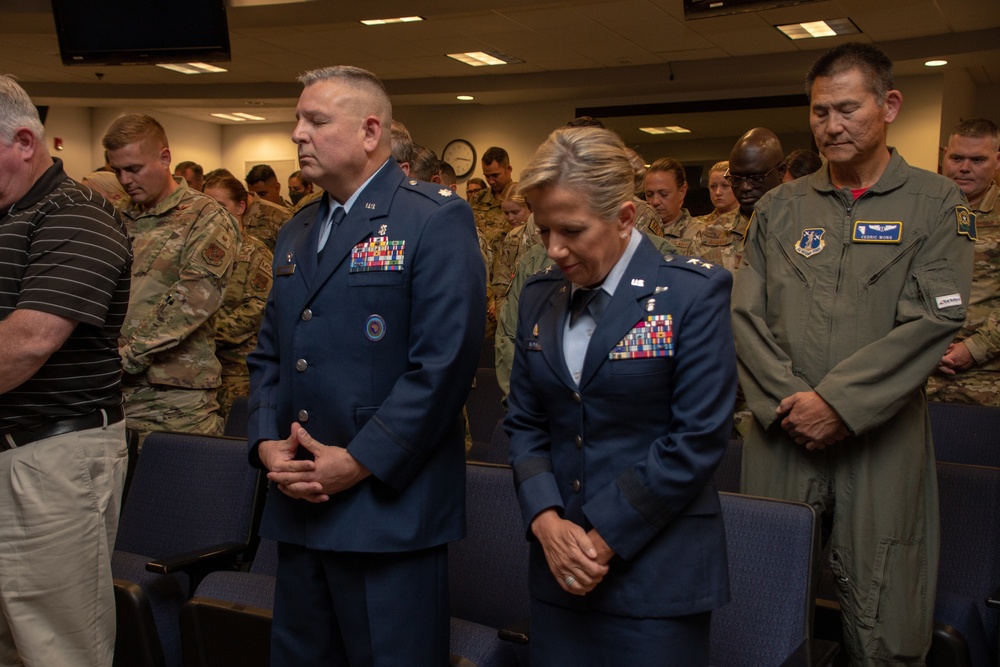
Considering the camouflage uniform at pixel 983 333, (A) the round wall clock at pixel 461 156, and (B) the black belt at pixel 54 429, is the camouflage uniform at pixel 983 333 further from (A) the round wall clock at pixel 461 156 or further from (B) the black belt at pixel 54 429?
(A) the round wall clock at pixel 461 156

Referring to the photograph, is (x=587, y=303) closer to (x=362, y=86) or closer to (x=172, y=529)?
(x=362, y=86)

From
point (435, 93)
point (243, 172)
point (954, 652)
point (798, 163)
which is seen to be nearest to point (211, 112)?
point (243, 172)

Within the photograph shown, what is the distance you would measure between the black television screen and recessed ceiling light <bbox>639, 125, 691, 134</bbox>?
6375 millimetres

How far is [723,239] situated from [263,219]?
377cm

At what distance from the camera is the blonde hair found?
58.1 inches

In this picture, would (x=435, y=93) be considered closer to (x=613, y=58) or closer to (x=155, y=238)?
(x=613, y=58)

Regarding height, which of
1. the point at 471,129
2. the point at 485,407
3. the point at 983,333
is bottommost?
the point at 485,407

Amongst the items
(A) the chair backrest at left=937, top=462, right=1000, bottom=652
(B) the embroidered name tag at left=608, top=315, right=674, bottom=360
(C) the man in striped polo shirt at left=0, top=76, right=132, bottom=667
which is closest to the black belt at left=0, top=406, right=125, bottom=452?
(C) the man in striped polo shirt at left=0, top=76, right=132, bottom=667

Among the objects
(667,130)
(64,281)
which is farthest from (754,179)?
(667,130)

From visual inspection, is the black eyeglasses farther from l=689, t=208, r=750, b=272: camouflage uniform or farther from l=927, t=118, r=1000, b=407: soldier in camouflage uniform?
l=927, t=118, r=1000, b=407: soldier in camouflage uniform

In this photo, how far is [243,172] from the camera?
1421cm

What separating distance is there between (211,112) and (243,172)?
4.59 ft

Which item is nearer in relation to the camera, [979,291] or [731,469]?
[731,469]

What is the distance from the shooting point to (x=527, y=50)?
29.8 ft
